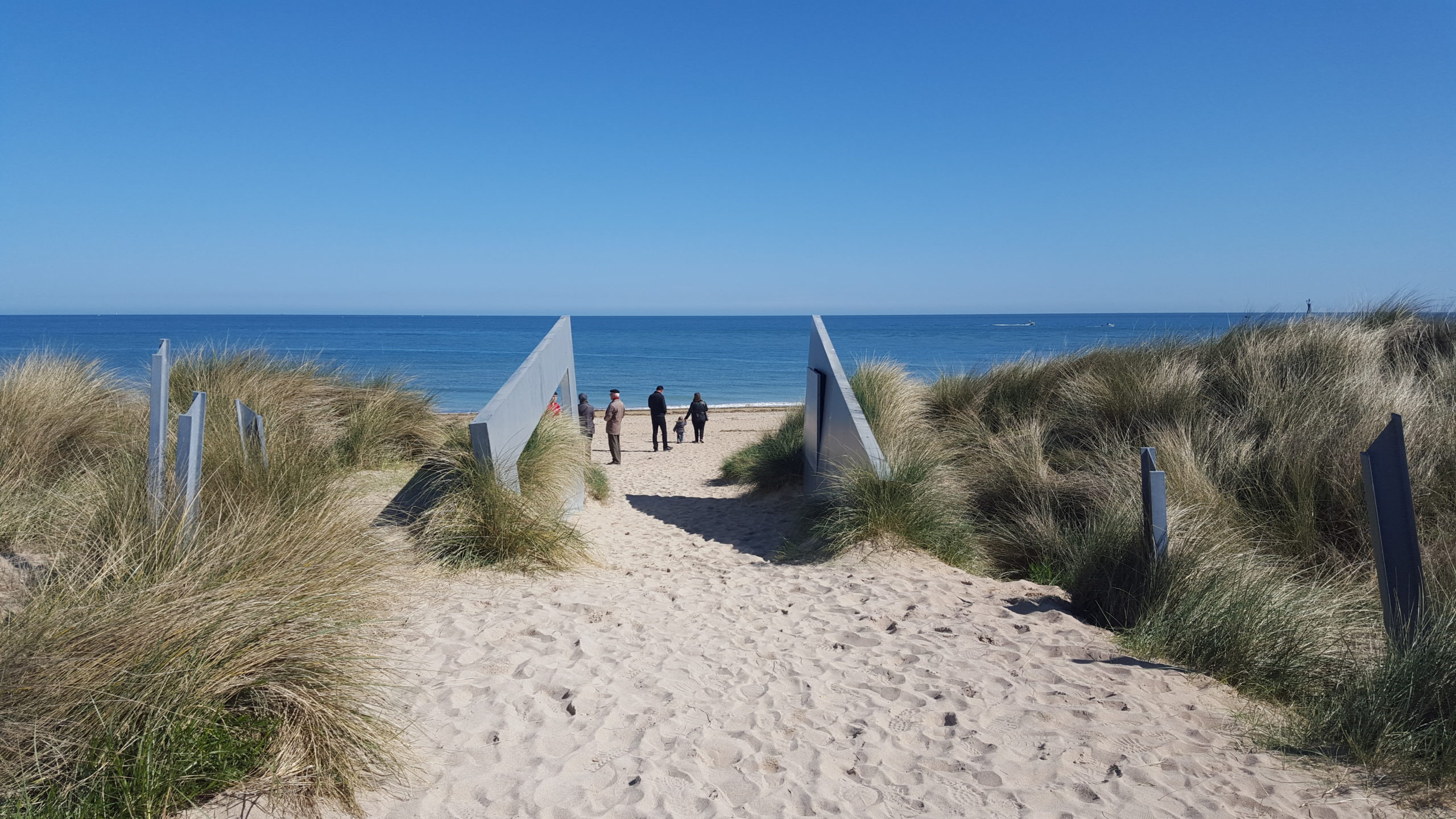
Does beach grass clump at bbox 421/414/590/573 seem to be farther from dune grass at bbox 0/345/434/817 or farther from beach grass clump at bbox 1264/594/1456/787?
beach grass clump at bbox 1264/594/1456/787

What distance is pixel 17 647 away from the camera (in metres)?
2.62

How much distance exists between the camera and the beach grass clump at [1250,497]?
376 centimetres

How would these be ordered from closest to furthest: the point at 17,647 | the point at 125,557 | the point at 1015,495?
the point at 17,647, the point at 125,557, the point at 1015,495

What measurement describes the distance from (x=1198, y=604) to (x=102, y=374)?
34.9 ft

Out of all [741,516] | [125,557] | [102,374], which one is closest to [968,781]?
[125,557]

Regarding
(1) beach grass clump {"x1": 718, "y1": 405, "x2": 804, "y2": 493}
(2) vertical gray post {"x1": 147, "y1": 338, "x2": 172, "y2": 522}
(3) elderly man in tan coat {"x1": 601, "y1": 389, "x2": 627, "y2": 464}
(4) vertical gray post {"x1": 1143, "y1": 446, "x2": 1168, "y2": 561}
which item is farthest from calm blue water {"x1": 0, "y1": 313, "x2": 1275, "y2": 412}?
(2) vertical gray post {"x1": 147, "y1": 338, "x2": 172, "y2": 522}

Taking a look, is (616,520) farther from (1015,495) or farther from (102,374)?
(102,374)

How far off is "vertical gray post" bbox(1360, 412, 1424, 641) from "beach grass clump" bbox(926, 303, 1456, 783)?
0.83 feet

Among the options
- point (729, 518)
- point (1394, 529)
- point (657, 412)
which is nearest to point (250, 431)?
point (729, 518)

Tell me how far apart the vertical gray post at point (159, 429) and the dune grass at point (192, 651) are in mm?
153

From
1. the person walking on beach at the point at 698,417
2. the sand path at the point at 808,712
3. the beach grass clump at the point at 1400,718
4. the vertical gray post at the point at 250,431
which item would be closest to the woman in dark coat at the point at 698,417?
the person walking on beach at the point at 698,417

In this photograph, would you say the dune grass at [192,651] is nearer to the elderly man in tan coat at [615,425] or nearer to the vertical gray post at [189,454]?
the vertical gray post at [189,454]

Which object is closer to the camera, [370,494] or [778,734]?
[778,734]

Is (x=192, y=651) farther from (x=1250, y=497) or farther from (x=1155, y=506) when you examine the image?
(x=1250, y=497)
